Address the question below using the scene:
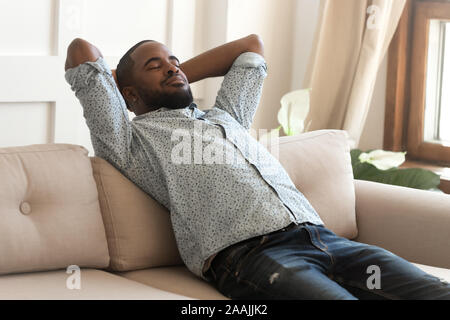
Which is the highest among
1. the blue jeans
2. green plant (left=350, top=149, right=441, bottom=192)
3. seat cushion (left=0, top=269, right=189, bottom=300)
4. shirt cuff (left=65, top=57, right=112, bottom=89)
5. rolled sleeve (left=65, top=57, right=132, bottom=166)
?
shirt cuff (left=65, top=57, right=112, bottom=89)

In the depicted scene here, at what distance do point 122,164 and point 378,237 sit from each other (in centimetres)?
78

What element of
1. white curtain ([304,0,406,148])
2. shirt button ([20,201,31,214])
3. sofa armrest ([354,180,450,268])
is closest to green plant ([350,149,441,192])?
white curtain ([304,0,406,148])

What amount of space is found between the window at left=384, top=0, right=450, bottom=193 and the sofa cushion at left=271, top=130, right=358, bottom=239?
1018 millimetres

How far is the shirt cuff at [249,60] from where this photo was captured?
6.41ft

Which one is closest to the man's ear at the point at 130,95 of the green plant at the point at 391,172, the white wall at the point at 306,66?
the green plant at the point at 391,172

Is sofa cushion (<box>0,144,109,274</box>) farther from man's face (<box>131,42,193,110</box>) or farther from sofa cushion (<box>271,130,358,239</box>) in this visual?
sofa cushion (<box>271,130,358,239</box>)

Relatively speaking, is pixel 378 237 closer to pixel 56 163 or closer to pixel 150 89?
pixel 150 89

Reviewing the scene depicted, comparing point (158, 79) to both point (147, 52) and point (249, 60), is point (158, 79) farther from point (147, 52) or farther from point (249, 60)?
point (249, 60)

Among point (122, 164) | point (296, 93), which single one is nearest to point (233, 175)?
point (122, 164)

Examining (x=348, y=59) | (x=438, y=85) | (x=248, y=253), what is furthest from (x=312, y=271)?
(x=438, y=85)

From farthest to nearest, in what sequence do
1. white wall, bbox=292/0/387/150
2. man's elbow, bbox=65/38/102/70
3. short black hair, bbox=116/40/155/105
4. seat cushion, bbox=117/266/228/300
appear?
1. white wall, bbox=292/0/387/150
2. short black hair, bbox=116/40/155/105
3. man's elbow, bbox=65/38/102/70
4. seat cushion, bbox=117/266/228/300

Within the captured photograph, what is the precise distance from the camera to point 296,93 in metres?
2.61

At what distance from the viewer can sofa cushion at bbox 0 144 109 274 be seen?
1473mm

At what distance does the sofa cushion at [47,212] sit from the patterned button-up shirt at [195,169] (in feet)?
0.41
